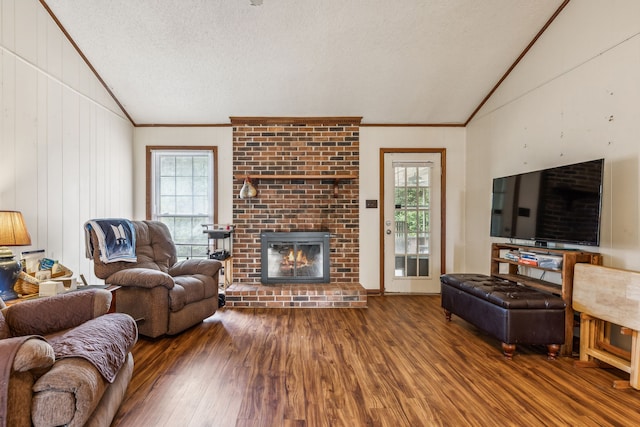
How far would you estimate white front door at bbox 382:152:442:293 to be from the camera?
4.30m

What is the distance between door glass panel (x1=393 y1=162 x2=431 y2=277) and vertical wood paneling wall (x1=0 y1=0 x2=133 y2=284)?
3674 millimetres

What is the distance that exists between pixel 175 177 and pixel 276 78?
201cm

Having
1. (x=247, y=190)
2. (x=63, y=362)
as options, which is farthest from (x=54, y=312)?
(x=247, y=190)

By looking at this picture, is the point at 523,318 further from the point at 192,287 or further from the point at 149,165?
the point at 149,165

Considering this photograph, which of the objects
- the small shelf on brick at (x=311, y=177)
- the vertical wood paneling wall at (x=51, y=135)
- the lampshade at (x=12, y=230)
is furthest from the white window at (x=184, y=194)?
the lampshade at (x=12, y=230)

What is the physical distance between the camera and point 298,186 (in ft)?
13.9

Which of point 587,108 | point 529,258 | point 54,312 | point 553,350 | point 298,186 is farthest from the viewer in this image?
point 298,186

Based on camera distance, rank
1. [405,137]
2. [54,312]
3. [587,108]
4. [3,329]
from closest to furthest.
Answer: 1. [3,329]
2. [54,312]
3. [587,108]
4. [405,137]

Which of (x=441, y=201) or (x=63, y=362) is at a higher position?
(x=441, y=201)

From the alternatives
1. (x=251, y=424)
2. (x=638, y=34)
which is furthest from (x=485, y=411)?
(x=638, y=34)

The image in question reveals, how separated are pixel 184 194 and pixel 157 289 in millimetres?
1982

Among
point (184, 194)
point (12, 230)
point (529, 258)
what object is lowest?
point (529, 258)

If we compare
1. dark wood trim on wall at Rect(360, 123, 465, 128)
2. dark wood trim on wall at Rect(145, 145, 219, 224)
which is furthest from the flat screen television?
dark wood trim on wall at Rect(145, 145, 219, 224)

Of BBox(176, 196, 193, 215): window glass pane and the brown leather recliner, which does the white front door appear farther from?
BBox(176, 196, 193, 215): window glass pane
